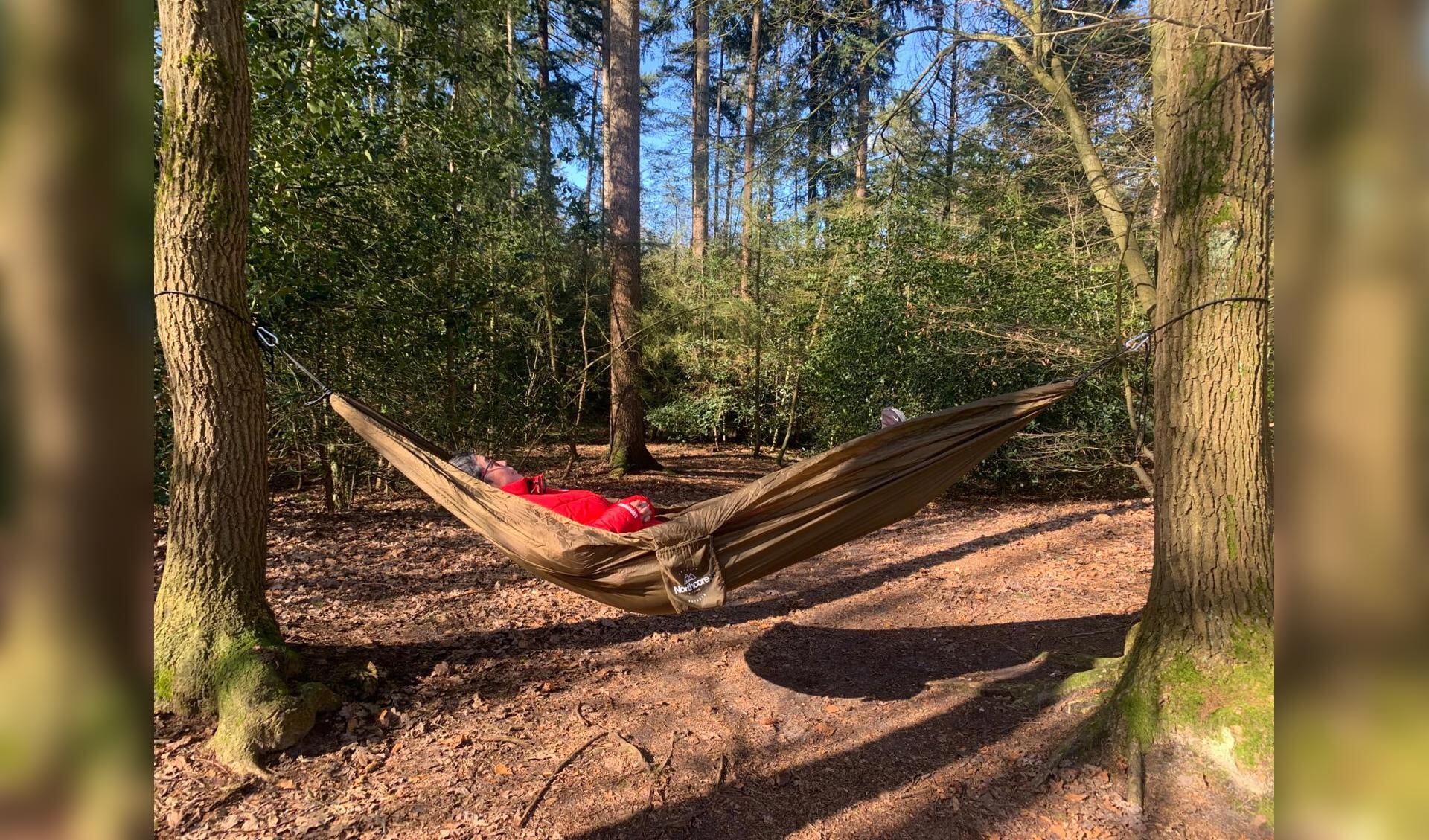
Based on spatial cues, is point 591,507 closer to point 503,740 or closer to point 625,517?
point 625,517

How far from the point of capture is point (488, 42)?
25.0 feet

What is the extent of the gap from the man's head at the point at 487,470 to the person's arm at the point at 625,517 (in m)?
0.68

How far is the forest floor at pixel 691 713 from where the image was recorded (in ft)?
6.60

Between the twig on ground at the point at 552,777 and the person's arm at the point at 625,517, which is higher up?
the person's arm at the point at 625,517

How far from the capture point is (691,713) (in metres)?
2.65

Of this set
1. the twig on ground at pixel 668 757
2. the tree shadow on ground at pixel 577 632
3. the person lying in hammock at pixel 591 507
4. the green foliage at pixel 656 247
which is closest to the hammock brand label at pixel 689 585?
the person lying in hammock at pixel 591 507

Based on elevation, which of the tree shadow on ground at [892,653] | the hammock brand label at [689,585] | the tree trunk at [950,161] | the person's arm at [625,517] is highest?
the tree trunk at [950,161]

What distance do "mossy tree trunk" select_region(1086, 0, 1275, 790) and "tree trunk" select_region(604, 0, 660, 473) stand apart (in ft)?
20.6

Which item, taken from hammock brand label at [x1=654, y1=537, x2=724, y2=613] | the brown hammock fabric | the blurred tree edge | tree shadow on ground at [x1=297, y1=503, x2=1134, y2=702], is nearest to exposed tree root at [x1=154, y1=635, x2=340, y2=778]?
tree shadow on ground at [x1=297, y1=503, x2=1134, y2=702]

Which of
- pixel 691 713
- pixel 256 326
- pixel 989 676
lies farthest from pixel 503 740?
pixel 989 676

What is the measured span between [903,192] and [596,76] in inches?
394

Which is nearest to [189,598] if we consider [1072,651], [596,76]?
[1072,651]
